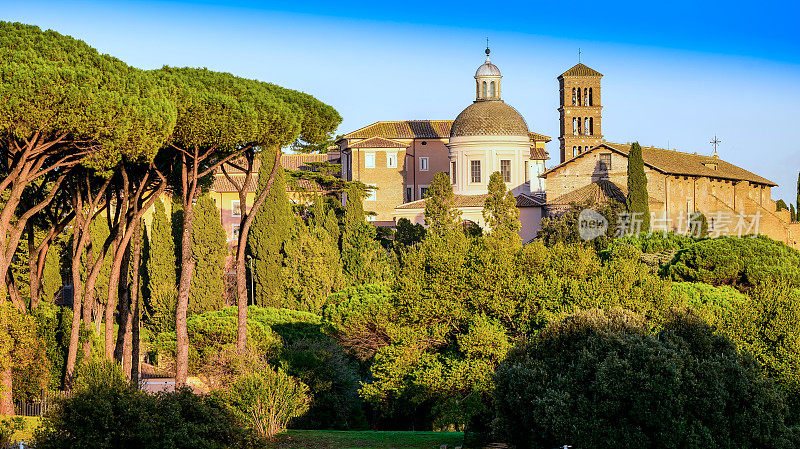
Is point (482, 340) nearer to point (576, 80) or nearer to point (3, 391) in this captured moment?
point (3, 391)

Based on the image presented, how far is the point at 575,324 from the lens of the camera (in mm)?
17734

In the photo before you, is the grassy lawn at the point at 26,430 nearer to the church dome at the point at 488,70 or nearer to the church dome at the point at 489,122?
the church dome at the point at 489,122

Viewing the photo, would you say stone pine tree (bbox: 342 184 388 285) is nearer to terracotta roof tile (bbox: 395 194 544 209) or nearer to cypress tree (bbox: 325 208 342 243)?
cypress tree (bbox: 325 208 342 243)

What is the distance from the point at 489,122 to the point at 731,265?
2579cm

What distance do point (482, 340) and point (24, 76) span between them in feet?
36.6

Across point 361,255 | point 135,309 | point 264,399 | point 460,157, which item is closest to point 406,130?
point 460,157

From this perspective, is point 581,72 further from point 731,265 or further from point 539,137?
point 731,265

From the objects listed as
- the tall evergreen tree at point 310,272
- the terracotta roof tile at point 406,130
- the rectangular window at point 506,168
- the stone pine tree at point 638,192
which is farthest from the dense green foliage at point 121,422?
the terracotta roof tile at point 406,130

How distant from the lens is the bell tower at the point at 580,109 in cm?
7200

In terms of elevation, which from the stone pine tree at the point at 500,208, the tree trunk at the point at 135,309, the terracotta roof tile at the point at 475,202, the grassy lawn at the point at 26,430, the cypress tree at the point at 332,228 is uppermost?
the terracotta roof tile at the point at 475,202

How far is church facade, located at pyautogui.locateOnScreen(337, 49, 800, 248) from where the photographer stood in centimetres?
5806

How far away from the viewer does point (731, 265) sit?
124 ft

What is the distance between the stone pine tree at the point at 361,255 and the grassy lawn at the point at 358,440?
21799 mm

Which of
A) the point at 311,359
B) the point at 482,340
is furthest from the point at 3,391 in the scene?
the point at 482,340
